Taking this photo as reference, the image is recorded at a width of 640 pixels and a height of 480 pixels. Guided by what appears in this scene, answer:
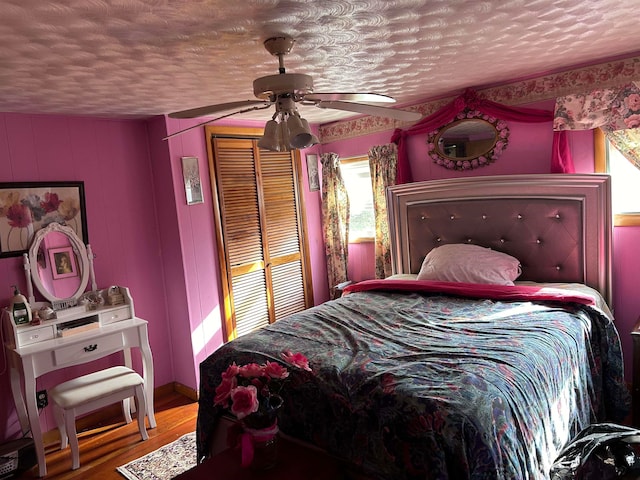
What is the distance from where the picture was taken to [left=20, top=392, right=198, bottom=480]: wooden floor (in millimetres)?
3008

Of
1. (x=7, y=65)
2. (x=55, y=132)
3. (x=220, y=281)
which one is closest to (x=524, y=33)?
(x=7, y=65)

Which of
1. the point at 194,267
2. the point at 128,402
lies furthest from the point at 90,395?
the point at 194,267

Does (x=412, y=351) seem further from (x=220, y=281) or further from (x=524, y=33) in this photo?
(x=220, y=281)

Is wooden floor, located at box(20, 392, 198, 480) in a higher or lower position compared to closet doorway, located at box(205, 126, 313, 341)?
lower

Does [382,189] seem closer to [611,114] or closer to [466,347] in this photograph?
[611,114]

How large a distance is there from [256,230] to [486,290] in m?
2.13

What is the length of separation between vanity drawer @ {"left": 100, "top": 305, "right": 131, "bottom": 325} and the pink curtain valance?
2521mm

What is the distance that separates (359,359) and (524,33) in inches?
72.4

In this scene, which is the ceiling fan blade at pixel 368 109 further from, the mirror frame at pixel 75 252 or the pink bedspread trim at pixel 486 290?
the mirror frame at pixel 75 252

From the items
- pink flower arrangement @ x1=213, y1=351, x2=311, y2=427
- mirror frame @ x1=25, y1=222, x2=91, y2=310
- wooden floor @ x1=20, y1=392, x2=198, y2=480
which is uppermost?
mirror frame @ x1=25, y1=222, x2=91, y2=310

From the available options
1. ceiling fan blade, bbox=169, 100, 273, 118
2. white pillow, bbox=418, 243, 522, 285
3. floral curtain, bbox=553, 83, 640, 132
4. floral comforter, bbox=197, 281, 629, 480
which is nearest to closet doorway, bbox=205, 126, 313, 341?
floral comforter, bbox=197, 281, 629, 480

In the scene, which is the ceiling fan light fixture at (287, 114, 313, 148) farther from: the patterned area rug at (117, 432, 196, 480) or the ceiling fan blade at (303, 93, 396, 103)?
the patterned area rug at (117, 432, 196, 480)

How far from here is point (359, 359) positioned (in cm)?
229

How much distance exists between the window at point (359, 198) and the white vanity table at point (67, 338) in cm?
235
